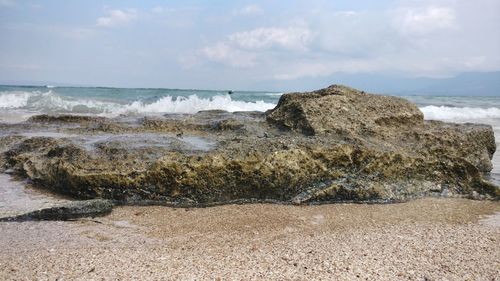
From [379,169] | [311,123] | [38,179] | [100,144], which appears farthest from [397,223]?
[38,179]

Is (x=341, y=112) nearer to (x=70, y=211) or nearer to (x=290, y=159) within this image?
(x=290, y=159)

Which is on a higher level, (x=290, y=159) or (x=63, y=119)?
(x=290, y=159)

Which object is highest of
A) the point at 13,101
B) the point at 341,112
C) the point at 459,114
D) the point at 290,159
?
the point at 341,112

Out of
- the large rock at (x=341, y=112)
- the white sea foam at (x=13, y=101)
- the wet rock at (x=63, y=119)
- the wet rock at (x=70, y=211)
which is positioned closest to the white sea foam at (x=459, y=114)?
the large rock at (x=341, y=112)

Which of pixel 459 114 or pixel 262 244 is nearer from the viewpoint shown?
pixel 262 244

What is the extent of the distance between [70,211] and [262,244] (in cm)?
236

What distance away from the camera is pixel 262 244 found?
460 centimetres

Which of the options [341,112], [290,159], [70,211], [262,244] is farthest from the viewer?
[341,112]

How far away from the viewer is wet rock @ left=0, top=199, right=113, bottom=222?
520 centimetres

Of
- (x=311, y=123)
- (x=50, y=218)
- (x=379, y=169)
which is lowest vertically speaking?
(x=50, y=218)

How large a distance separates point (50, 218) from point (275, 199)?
2.83 metres

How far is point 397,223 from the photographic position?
17.7ft

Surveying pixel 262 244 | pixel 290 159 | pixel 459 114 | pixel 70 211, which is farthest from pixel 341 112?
pixel 459 114

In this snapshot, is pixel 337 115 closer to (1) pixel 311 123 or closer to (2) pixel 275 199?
(1) pixel 311 123
